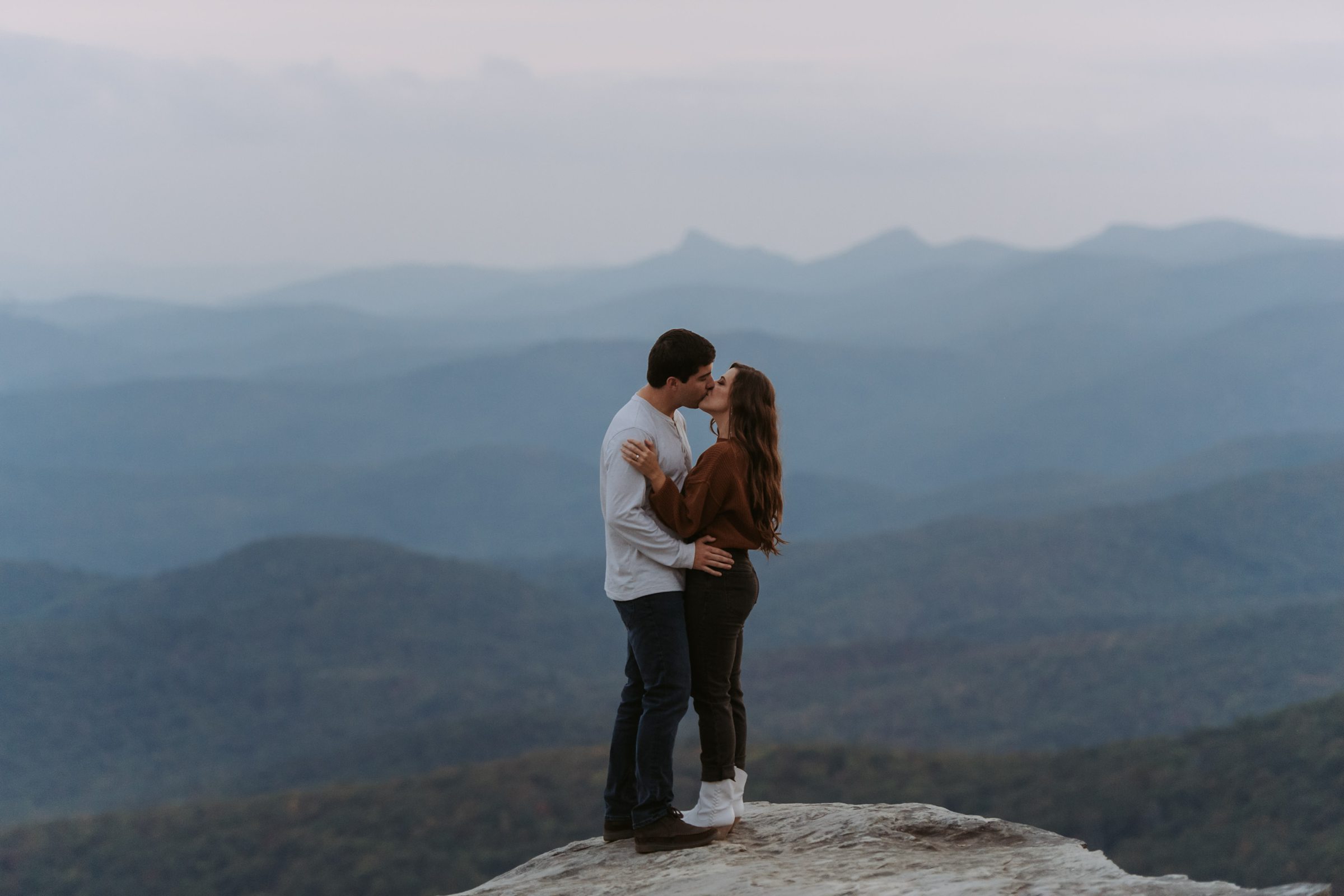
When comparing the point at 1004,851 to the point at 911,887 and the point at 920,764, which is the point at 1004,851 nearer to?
the point at 911,887

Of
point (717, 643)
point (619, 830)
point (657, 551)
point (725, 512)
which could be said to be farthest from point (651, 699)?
point (619, 830)

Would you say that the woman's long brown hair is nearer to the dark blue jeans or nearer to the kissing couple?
the kissing couple

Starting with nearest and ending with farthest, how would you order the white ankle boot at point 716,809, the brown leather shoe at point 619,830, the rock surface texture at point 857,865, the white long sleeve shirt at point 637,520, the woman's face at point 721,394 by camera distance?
the rock surface texture at point 857,865 → the white long sleeve shirt at point 637,520 → the woman's face at point 721,394 → the white ankle boot at point 716,809 → the brown leather shoe at point 619,830

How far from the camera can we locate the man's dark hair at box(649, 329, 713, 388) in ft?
28.2

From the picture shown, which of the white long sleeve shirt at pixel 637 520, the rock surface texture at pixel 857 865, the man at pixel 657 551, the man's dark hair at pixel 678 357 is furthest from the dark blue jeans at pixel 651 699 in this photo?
the man's dark hair at pixel 678 357

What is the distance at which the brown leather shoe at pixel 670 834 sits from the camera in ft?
30.8

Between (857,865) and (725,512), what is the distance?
115 inches

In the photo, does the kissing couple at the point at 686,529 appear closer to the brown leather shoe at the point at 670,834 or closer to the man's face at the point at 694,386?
the man's face at the point at 694,386

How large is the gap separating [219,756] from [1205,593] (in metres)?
80.1

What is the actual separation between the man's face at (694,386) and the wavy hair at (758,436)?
0.65 ft

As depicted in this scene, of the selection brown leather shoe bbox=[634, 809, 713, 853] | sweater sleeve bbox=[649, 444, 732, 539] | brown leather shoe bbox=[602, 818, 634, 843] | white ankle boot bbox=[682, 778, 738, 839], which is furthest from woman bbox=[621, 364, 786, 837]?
brown leather shoe bbox=[602, 818, 634, 843]

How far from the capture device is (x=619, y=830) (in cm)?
999

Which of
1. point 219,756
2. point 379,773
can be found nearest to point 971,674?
point 379,773

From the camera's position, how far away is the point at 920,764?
48344mm
